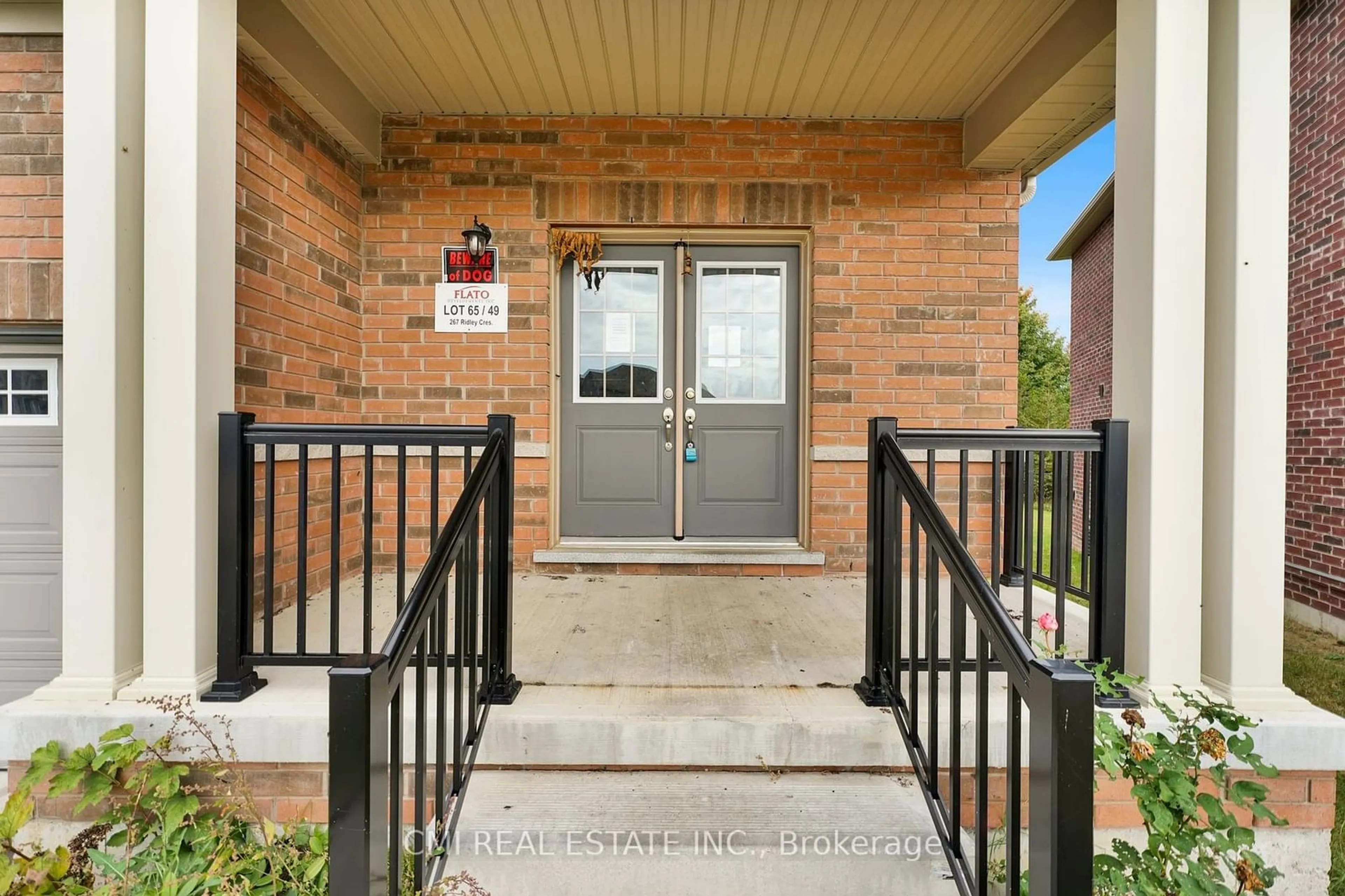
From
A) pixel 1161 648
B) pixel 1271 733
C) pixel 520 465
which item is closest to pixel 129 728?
pixel 520 465

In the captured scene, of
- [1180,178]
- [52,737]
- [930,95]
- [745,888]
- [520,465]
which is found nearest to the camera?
[745,888]

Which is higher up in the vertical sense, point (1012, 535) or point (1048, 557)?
point (1012, 535)

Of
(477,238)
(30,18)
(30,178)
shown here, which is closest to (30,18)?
(30,18)

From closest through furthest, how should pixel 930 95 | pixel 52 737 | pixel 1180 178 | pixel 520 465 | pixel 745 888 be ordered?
pixel 745 888, pixel 52 737, pixel 1180 178, pixel 930 95, pixel 520 465

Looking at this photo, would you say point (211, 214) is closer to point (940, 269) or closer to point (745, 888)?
point (745, 888)

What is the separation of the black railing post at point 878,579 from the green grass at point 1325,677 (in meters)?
1.42

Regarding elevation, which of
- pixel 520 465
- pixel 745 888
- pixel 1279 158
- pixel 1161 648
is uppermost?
pixel 1279 158

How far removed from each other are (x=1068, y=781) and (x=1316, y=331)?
560cm

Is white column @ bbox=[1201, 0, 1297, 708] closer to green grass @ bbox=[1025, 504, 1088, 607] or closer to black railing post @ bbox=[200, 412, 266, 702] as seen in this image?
green grass @ bbox=[1025, 504, 1088, 607]

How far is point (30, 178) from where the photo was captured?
8.32 feet

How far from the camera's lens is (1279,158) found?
1966 mm

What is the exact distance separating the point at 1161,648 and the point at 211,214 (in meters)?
3.17

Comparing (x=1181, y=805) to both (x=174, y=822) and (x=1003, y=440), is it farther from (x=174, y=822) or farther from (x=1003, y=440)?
(x=174, y=822)

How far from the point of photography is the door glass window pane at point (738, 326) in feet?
13.4
